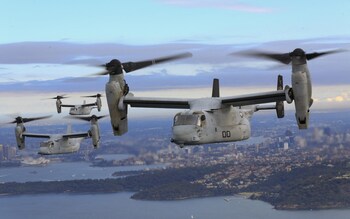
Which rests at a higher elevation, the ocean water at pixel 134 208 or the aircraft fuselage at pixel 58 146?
the aircraft fuselage at pixel 58 146

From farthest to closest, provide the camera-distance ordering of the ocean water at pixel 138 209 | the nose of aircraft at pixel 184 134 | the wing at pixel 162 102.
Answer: the ocean water at pixel 138 209 < the wing at pixel 162 102 < the nose of aircraft at pixel 184 134

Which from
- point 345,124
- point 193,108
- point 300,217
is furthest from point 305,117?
point 345,124

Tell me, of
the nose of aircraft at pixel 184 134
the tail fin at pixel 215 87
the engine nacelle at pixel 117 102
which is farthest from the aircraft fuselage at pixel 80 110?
the nose of aircraft at pixel 184 134

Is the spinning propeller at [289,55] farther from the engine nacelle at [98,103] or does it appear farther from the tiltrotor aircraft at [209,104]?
the engine nacelle at [98,103]

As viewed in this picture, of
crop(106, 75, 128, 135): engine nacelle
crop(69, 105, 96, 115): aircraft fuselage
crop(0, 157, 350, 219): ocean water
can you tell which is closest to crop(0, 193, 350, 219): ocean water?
crop(0, 157, 350, 219): ocean water

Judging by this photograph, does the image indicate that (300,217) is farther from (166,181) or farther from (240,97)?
(240,97)

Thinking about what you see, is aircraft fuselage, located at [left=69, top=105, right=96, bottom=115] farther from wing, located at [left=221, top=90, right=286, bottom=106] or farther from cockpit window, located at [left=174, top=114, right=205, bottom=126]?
cockpit window, located at [left=174, top=114, right=205, bottom=126]

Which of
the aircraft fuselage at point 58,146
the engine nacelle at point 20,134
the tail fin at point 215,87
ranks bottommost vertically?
the aircraft fuselage at point 58,146
